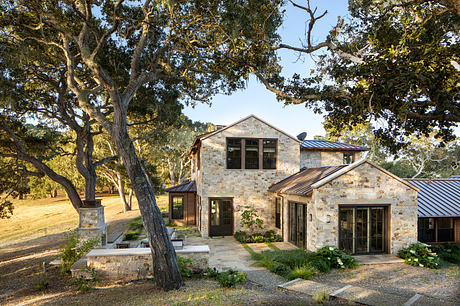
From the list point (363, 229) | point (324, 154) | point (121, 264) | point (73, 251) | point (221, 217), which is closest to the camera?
point (121, 264)

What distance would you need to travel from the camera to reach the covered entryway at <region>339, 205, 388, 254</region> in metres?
12.7

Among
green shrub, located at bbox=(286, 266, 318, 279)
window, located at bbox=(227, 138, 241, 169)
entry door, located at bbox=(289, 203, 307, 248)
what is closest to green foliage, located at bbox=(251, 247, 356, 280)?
green shrub, located at bbox=(286, 266, 318, 279)

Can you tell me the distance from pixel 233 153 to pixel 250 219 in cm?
394

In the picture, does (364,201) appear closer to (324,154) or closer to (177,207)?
(324,154)

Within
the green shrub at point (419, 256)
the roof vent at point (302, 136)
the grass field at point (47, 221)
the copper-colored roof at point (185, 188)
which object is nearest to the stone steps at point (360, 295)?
the green shrub at point (419, 256)

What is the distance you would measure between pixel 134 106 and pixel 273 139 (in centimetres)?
811

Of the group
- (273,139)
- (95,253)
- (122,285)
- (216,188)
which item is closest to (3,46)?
(95,253)

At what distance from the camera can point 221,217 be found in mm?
17703

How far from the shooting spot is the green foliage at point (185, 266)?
9.27 meters

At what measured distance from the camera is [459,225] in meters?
14.8

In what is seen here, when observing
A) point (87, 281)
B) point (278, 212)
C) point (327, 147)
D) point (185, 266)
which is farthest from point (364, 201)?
point (87, 281)

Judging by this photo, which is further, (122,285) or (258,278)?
→ (258,278)

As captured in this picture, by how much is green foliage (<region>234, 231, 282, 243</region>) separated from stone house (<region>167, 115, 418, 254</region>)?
448 millimetres

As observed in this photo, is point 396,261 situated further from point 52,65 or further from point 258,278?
point 52,65
